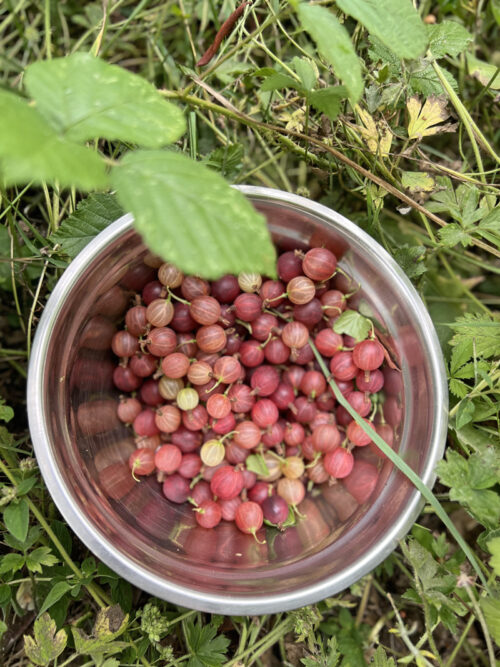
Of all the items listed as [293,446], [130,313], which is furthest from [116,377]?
[293,446]

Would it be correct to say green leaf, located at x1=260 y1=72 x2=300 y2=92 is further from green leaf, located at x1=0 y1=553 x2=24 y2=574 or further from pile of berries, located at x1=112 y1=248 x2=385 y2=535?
green leaf, located at x1=0 y1=553 x2=24 y2=574

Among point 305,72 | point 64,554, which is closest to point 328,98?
point 305,72

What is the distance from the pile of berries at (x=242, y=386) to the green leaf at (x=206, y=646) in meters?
0.17

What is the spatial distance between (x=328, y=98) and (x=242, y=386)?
1.52 ft

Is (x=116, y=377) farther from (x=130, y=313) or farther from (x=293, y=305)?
(x=293, y=305)

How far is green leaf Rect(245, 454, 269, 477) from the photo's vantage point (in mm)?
913

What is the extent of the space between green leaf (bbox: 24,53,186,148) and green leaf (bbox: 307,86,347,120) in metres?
0.24

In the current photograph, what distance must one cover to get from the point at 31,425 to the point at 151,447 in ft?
0.79

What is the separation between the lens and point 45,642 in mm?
789

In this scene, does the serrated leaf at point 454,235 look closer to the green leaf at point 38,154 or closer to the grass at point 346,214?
the grass at point 346,214

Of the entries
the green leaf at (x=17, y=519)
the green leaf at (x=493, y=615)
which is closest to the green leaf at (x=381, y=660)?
the green leaf at (x=493, y=615)

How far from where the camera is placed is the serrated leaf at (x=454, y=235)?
2.76ft

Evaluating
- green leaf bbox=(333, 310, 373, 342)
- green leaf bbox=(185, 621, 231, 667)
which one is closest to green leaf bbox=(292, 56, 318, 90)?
green leaf bbox=(333, 310, 373, 342)

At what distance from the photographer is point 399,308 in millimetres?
867
